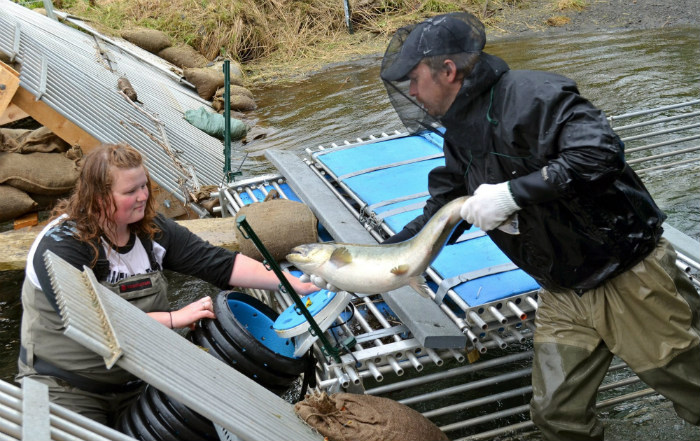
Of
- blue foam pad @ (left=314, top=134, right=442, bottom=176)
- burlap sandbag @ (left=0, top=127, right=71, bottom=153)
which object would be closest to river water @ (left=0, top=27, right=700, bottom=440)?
burlap sandbag @ (left=0, top=127, right=71, bottom=153)

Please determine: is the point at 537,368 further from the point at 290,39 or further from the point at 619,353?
the point at 290,39

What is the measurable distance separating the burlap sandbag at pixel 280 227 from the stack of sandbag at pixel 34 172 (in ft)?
10.00

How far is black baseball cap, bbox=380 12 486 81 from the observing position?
10.5ft

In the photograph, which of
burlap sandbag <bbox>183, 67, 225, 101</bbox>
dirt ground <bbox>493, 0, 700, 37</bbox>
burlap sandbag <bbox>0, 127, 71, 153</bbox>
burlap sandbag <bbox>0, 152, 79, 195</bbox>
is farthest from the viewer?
dirt ground <bbox>493, 0, 700, 37</bbox>

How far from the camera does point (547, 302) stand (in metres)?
3.52

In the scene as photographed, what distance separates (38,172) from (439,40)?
5913mm

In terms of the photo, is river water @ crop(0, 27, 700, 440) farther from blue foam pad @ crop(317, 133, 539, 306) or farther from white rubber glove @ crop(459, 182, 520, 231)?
white rubber glove @ crop(459, 182, 520, 231)

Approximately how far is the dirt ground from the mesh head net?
39.9 feet

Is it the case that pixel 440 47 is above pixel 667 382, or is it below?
above

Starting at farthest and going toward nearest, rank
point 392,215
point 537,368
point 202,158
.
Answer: point 202,158, point 392,215, point 537,368

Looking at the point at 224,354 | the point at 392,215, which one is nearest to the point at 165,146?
the point at 392,215

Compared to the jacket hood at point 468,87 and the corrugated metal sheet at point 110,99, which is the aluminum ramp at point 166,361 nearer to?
the jacket hood at point 468,87

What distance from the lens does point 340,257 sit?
347 cm

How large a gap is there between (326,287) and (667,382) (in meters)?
1.71
